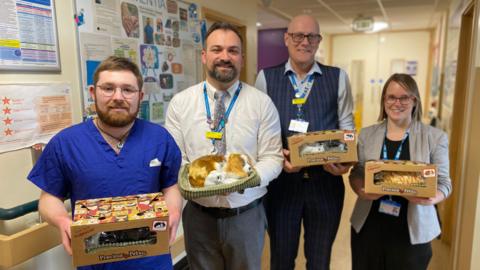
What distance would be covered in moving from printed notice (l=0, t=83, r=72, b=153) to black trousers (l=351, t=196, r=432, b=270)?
170 centimetres

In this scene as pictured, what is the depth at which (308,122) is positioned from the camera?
180 cm

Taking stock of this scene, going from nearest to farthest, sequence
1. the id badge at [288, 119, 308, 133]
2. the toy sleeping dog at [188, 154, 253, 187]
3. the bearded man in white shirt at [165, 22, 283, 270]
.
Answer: the toy sleeping dog at [188, 154, 253, 187] < the bearded man in white shirt at [165, 22, 283, 270] < the id badge at [288, 119, 308, 133]

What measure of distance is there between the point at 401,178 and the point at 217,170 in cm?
81

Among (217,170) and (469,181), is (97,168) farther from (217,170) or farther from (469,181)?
(469,181)

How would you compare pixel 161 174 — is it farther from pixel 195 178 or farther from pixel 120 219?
pixel 120 219

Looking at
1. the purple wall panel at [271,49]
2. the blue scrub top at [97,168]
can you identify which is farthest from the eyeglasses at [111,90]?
the purple wall panel at [271,49]

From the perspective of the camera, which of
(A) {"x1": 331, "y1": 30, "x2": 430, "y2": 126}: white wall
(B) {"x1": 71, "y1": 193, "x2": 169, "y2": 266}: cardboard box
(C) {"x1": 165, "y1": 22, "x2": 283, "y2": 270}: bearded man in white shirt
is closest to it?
(B) {"x1": 71, "y1": 193, "x2": 169, "y2": 266}: cardboard box

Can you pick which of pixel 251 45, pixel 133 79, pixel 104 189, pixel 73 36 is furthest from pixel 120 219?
pixel 251 45

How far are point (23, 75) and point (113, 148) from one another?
75 centimetres

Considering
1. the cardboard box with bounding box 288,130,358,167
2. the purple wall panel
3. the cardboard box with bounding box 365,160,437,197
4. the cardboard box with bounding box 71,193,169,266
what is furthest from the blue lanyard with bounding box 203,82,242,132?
the purple wall panel

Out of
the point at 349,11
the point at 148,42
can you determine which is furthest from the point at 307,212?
the point at 349,11

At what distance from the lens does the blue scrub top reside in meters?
1.25

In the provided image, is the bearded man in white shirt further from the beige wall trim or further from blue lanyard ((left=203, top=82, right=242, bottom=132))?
the beige wall trim

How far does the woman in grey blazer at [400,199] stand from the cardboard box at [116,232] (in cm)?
102
